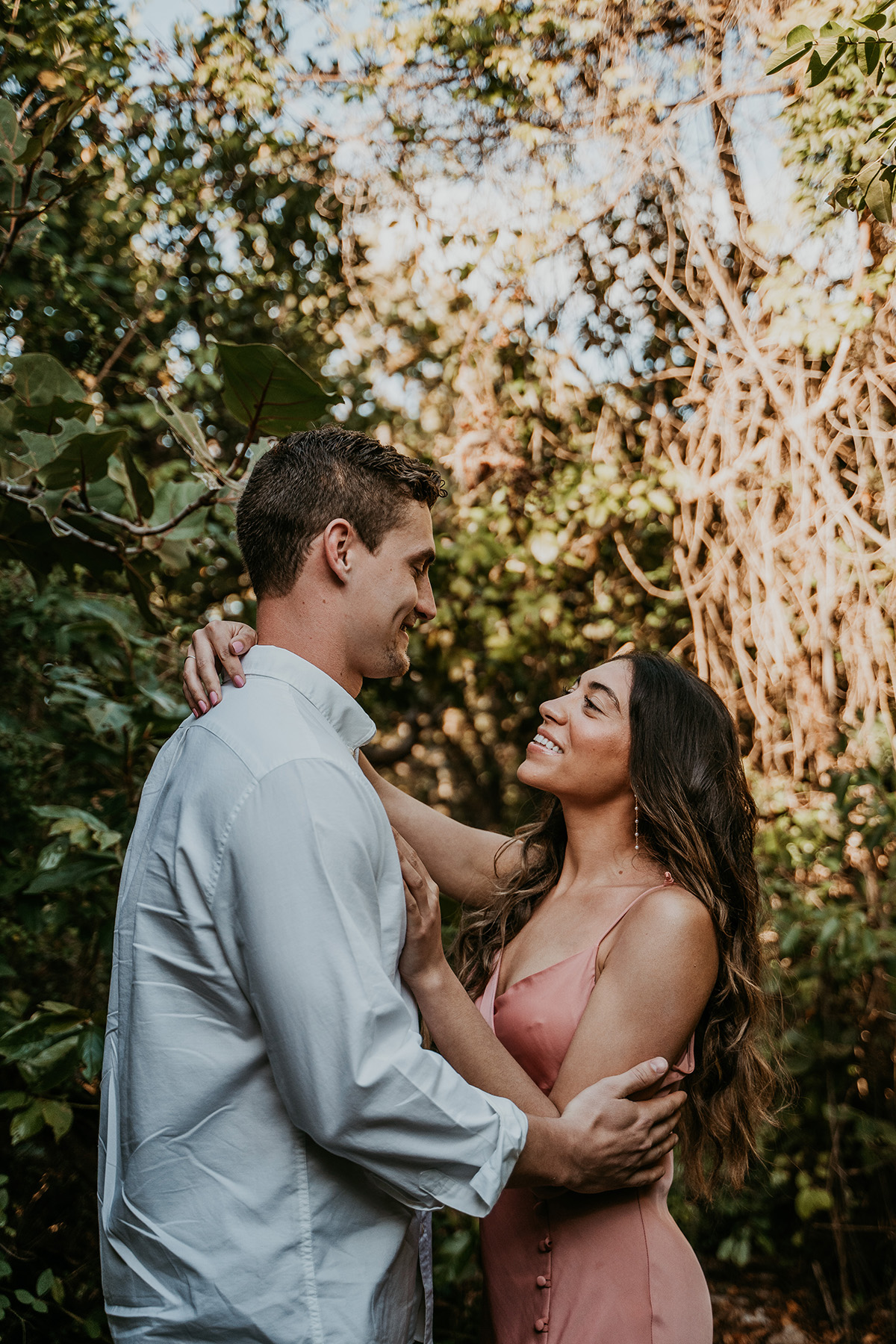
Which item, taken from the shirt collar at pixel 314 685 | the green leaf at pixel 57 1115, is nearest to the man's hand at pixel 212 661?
the shirt collar at pixel 314 685

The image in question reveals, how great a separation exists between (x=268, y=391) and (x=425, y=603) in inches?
30.5

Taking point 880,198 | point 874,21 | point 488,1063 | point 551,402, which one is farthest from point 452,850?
point 551,402

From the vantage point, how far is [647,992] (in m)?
1.68

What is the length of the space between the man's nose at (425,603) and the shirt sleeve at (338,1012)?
0.44m

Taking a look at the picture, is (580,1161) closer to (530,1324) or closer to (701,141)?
(530,1324)

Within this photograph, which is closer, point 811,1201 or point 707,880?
point 707,880

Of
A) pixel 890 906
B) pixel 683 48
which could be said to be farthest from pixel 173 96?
pixel 890 906

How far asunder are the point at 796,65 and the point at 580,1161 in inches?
133

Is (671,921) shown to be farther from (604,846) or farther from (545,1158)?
(545,1158)

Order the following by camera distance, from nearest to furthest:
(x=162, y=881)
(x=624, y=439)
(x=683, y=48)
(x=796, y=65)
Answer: (x=162, y=881)
(x=796, y=65)
(x=683, y=48)
(x=624, y=439)

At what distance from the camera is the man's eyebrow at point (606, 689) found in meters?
2.07

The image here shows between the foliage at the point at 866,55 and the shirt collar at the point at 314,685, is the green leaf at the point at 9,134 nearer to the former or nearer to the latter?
the shirt collar at the point at 314,685

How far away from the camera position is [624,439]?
13.2ft

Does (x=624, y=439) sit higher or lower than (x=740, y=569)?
higher
